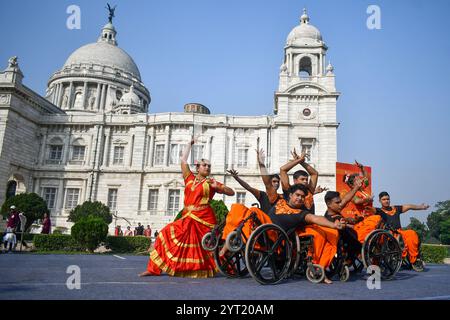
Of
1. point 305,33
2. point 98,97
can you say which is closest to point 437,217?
point 305,33

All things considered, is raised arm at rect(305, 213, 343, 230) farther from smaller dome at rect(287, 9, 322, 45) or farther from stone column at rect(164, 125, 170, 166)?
smaller dome at rect(287, 9, 322, 45)

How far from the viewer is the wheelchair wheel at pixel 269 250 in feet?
14.5

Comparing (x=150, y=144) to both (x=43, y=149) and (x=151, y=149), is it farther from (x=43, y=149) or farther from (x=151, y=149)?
(x=43, y=149)

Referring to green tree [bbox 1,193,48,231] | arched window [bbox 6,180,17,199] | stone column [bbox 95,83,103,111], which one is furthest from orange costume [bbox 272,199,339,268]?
stone column [bbox 95,83,103,111]

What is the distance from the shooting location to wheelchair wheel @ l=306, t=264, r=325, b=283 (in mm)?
4807

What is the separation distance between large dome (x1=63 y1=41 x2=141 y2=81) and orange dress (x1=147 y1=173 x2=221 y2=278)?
46.0 metres

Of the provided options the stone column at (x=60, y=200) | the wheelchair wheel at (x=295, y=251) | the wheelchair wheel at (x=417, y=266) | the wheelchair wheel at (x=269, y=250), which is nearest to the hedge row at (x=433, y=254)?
the wheelchair wheel at (x=417, y=266)

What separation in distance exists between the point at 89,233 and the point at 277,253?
11.4 m

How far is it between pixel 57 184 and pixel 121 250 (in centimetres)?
1862

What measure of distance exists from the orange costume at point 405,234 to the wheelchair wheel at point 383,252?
1.98 meters

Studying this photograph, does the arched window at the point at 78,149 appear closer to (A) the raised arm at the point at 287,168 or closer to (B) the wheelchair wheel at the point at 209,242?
(A) the raised arm at the point at 287,168
